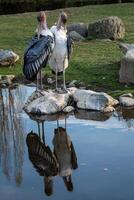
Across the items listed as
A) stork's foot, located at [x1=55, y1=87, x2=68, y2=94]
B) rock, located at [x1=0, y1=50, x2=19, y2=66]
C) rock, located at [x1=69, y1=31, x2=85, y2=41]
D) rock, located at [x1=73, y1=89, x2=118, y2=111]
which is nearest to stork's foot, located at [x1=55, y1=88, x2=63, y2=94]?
stork's foot, located at [x1=55, y1=87, x2=68, y2=94]

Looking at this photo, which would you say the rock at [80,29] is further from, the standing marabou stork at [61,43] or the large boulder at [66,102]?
the large boulder at [66,102]

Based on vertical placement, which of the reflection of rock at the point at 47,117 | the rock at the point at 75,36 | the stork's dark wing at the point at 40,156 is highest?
the stork's dark wing at the point at 40,156

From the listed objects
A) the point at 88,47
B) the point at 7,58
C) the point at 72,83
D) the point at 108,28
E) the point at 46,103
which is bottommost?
the point at 88,47

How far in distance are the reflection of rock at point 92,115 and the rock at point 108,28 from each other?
677 cm

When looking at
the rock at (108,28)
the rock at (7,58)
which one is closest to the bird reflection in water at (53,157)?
the rock at (7,58)

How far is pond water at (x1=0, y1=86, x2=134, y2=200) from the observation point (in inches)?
288

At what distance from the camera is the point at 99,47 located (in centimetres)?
1595

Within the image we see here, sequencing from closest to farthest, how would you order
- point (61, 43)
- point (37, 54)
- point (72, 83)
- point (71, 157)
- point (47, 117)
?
point (71, 157) < point (47, 117) < point (37, 54) < point (61, 43) < point (72, 83)

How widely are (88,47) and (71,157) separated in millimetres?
7903

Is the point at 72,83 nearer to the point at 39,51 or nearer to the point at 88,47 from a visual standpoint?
the point at 39,51

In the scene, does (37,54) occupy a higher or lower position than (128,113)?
higher

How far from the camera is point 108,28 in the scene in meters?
17.1

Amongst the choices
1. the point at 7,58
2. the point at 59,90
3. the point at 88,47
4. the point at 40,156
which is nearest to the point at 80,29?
the point at 88,47

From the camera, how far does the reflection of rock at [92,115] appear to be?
10337mm
